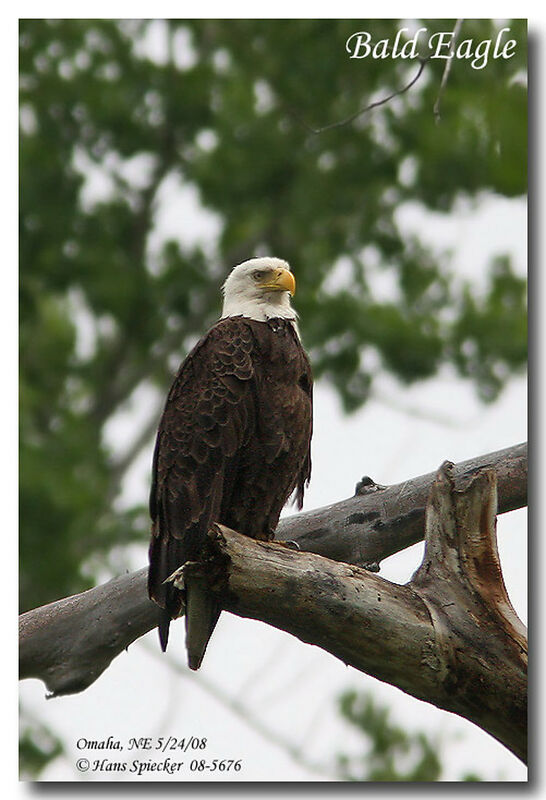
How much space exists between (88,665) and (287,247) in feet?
14.9

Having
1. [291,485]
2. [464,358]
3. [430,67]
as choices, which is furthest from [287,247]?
[291,485]

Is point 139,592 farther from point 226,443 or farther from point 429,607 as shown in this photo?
point 429,607

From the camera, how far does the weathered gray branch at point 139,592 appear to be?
4.44 meters

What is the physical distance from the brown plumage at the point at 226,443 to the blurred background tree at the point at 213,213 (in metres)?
1.20

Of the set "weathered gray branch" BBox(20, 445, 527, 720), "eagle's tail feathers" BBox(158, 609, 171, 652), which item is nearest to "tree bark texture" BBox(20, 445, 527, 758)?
"weathered gray branch" BBox(20, 445, 527, 720)

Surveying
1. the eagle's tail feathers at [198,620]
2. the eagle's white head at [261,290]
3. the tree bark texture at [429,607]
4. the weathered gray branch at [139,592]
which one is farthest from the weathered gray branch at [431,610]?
the eagle's white head at [261,290]

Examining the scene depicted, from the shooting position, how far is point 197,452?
169 inches

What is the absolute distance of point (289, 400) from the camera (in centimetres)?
436

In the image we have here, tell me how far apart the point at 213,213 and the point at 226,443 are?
4114 mm

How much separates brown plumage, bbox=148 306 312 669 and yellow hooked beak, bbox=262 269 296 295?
0.42 m

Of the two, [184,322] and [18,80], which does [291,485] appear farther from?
[184,322]

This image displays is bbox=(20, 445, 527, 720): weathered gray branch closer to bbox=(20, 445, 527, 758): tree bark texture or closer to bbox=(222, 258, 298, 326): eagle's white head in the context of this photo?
bbox=(20, 445, 527, 758): tree bark texture

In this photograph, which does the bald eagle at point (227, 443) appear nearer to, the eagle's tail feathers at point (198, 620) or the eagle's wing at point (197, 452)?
the eagle's wing at point (197, 452)

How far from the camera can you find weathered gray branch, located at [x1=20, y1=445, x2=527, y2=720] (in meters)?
4.44
